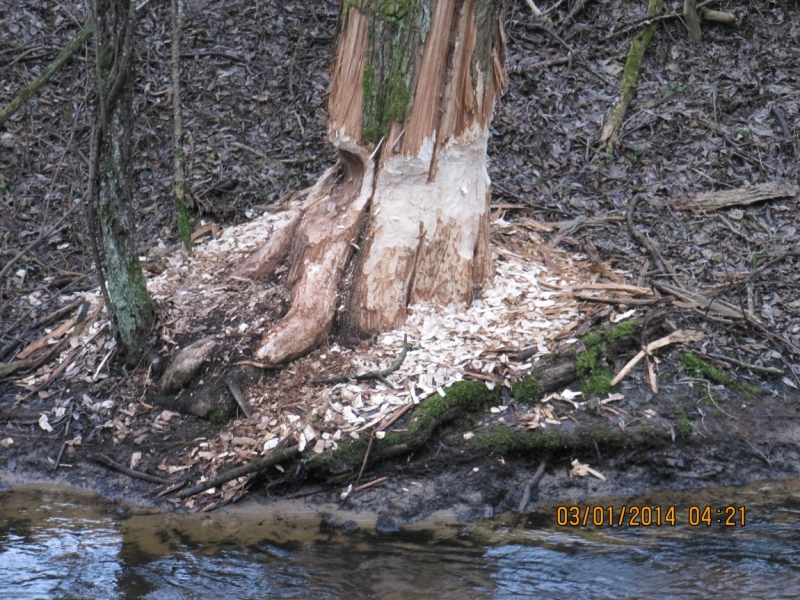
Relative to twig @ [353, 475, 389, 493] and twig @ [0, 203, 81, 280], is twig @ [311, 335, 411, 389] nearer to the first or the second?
twig @ [353, 475, 389, 493]

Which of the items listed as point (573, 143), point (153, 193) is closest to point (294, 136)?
point (153, 193)

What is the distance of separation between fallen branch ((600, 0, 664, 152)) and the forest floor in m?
0.10

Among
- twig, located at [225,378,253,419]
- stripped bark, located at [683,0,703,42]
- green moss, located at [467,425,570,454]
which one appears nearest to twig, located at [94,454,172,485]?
twig, located at [225,378,253,419]

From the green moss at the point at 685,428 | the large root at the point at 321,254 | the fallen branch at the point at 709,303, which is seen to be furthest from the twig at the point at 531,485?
the fallen branch at the point at 709,303

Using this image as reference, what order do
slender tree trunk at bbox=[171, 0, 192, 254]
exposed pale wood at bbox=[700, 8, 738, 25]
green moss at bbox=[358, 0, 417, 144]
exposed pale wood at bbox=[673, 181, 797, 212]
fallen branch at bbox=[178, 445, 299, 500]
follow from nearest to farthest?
fallen branch at bbox=[178, 445, 299, 500], green moss at bbox=[358, 0, 417, 144], slender tree trunk at bbox=[171, 0, 192, 254], exposed pale wood at bbox=[673, 181, 797, 212], exposed pale wood at bbox=[700, 8, 738, 25]

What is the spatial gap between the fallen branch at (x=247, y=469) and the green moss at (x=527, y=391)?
1309mm

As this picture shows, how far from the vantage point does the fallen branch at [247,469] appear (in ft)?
13.5

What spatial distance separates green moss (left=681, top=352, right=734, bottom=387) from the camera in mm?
4719

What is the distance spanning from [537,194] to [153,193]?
3.39 meters

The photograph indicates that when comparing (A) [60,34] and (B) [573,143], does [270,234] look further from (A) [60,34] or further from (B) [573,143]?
(A) [60,34]

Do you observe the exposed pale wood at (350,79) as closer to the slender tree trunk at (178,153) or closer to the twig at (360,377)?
the twig at (360,377)

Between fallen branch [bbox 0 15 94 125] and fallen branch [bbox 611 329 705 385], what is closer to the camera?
fallen branch [bbox 611 329 705 385]

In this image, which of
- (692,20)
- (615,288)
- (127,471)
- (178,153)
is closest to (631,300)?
(615,288)

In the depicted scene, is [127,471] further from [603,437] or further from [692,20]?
[692,20]
